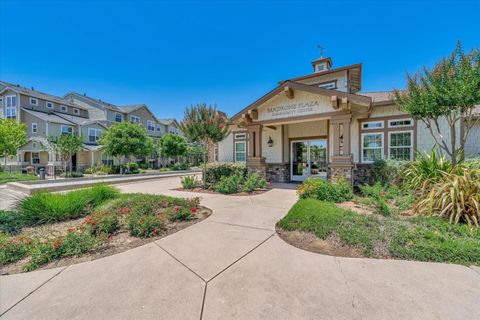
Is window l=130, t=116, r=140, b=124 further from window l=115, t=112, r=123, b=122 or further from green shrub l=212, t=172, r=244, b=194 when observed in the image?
green shrub l=212, t=172, r=244, b=194

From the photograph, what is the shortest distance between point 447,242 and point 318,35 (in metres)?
14.9

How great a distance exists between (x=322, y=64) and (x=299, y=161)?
8.00m

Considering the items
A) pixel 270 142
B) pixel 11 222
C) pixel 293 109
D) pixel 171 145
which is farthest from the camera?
pixel 171 145

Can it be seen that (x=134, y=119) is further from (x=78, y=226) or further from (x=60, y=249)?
(x=60, y=249)

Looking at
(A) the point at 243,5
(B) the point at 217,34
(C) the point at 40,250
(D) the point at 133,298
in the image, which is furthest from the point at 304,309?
(B) the point at 217,34

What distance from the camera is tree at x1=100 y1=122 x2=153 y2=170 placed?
23094 millimetres

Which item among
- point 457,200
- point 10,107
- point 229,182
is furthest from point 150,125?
point 457,200

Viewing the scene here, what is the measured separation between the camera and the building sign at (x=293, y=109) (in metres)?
9.81

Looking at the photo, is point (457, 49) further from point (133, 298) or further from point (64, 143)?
point (64, 143)

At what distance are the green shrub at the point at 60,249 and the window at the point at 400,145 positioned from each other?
1221 cm

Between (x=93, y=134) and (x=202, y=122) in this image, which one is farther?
(x=93, y=134)

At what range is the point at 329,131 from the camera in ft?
37.7

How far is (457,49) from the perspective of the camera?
5945 mm

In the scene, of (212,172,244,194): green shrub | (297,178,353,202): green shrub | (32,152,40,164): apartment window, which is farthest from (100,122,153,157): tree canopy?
(297,178,353,202): green shrub
